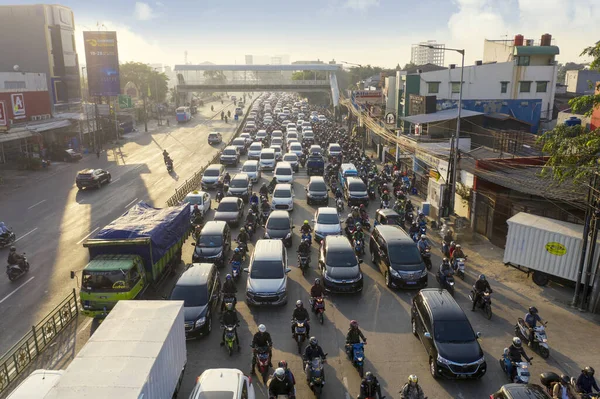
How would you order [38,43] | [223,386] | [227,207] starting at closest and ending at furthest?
[223,386], [227,207], [38,43]

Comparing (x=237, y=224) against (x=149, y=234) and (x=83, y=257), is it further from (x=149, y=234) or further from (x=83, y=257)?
(x=149, y=234)

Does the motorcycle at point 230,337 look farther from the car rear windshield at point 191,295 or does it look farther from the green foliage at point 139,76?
the green foliage at point 139,76

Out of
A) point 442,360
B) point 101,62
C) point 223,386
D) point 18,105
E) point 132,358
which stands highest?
point 101,62

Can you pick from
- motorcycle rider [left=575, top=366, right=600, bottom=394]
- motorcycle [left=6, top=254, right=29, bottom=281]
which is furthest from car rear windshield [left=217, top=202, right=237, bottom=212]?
motorcycle rider [left=575, top=366, right=600, bottom=394]

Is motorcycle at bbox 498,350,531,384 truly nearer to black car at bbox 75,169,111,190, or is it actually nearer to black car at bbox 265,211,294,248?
black car at bbox 265,211,294,248

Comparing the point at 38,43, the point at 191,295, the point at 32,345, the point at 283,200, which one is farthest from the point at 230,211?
the point at 38,43

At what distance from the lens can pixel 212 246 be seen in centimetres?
2003

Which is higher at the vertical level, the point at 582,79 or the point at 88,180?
the point at 582,79

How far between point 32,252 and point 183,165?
23.7 meters

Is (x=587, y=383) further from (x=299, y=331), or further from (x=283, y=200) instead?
(x=283, y=200)

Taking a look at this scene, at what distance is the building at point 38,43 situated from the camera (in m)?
57.8

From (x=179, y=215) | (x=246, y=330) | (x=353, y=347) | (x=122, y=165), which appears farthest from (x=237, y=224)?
(x=122, y=165)

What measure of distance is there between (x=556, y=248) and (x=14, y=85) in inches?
1934

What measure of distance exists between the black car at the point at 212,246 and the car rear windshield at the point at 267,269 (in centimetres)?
335
